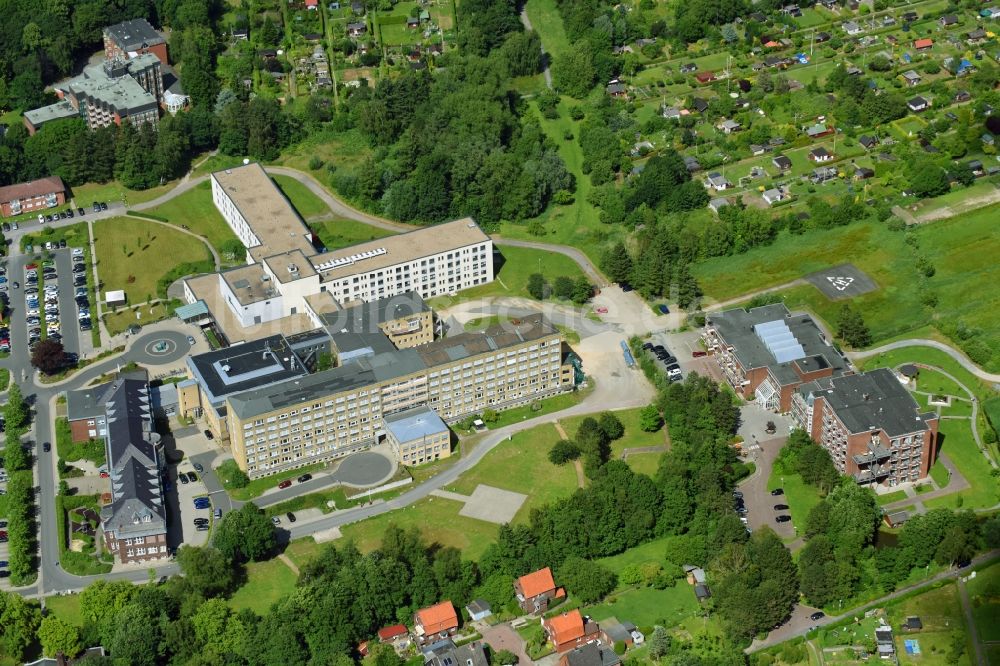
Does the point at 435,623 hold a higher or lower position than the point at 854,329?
lower

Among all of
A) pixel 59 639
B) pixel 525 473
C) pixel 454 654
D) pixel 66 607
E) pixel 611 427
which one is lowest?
pixel 66 607

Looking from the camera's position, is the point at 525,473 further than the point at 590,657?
Yes

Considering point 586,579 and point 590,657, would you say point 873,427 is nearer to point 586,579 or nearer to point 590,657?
point 586,579

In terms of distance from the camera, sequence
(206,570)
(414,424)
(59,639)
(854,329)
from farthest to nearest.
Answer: (854,329) < (414,424) < (206,570) < (59,639)

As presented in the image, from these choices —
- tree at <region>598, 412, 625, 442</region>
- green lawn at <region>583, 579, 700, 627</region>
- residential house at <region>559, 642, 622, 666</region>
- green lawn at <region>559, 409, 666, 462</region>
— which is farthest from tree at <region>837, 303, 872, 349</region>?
residential house at <region>559, 642, 622, 666</region>

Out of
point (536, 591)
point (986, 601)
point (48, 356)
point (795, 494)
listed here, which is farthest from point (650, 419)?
point (48, 356)

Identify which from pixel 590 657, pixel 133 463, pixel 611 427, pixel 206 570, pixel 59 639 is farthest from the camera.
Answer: pixel 611 427

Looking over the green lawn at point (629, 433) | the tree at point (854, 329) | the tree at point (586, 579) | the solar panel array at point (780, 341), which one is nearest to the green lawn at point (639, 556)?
the tree at point (586, 579)

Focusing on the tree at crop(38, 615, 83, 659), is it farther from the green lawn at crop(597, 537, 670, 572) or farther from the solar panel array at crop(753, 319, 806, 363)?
the solar panel array at crop(753, 319, 806, 363)
